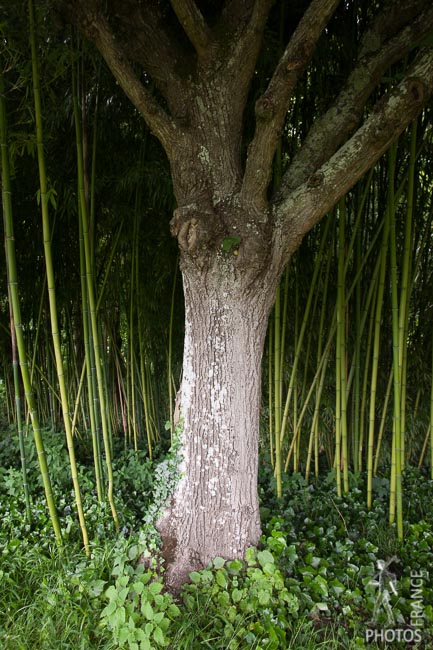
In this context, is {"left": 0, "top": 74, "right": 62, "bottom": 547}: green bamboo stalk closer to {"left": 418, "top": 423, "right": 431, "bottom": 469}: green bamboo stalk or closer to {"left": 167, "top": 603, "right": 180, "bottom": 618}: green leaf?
{"left": 167, "top": 603, "right": 180, "bottom": 618}: green leaf

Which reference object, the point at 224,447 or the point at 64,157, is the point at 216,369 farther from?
the point at 64,157

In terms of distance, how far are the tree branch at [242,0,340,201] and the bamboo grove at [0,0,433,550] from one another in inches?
16.6

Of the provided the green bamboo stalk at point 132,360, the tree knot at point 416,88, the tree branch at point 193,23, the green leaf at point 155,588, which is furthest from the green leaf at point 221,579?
the tree branch at point 193,23

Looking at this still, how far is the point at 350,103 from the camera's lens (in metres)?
1.50

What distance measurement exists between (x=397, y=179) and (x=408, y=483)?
1705 mm

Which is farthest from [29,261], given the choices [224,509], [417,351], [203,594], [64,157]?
[417,351]

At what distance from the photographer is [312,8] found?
1303 millimetres

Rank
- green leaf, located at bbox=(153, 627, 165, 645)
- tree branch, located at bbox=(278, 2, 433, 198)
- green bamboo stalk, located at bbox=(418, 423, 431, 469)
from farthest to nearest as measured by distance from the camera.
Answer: green bamboo stalk, located at bbox=(418, 423, 431, 469), tree branch, located at bbox=(278, 2, 433, 198), green leaf, located at bbox=(153, 627, 165, 645)

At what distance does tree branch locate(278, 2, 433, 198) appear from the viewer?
148 centimetres

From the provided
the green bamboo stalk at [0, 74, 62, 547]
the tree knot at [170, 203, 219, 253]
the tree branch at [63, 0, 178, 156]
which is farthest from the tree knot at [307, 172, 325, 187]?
the green bamboo stalk at [0, 74, 62, 547]

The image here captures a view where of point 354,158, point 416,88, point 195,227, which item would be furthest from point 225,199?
point 416,88

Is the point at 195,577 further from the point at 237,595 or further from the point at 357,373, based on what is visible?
the point at 357,373

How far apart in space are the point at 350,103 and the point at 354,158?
0.90ft

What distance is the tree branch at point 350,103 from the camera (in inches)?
58.3
